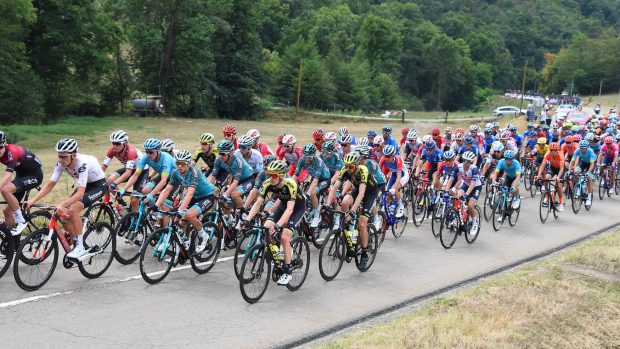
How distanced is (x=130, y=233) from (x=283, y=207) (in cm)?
276

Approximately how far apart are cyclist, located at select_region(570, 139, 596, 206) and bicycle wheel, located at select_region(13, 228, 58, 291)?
15.2 m

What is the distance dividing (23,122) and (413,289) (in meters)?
37.7

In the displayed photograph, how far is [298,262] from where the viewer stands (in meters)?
9.70

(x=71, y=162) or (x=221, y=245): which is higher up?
(x=71, y=162)

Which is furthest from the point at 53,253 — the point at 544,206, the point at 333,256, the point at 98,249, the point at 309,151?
the point at 544,206

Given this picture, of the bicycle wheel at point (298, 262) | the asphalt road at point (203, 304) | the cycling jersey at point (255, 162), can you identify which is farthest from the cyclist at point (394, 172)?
the bicycle wheel at point (298, 262)

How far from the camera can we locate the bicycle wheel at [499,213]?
1571 centimetres

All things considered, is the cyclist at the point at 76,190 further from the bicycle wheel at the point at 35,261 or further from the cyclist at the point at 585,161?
the cyclist at the point at 585,161

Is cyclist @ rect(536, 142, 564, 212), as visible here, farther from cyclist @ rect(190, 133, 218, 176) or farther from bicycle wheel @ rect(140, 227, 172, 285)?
bicycle wheel @ rect(140, 227, 172, 285)

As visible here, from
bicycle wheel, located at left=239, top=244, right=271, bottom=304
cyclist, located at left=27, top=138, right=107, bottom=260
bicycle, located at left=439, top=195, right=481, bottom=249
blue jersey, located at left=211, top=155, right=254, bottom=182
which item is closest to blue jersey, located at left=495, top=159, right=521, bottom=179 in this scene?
bicycle, located at left=439, top=195, right=481, bottom=249

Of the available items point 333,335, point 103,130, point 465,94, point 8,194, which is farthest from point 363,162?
point 465,94

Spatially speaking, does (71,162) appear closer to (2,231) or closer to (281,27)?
(2,231)

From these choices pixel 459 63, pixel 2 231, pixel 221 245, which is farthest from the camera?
pixel 459 63

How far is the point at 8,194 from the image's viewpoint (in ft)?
32.1
